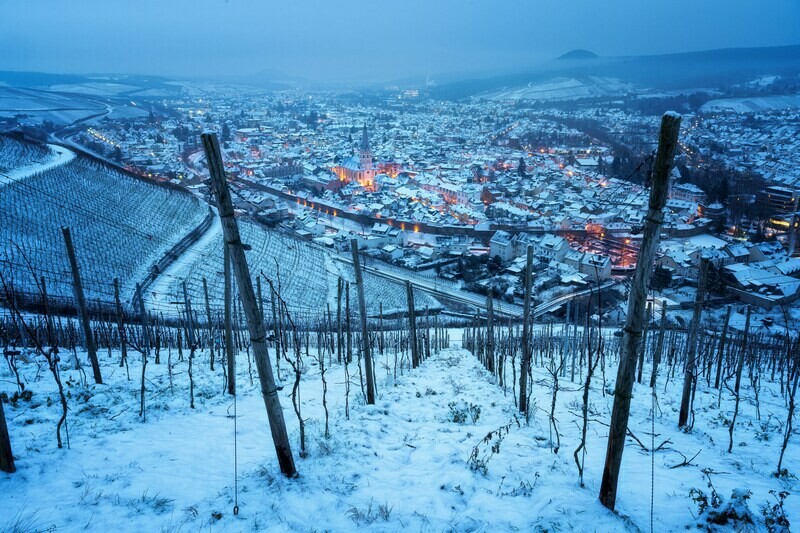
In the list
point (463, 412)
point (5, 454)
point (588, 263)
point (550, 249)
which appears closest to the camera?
point (5, 454)

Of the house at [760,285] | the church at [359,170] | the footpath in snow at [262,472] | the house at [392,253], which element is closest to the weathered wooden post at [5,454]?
the footpath in snow at [262,472]

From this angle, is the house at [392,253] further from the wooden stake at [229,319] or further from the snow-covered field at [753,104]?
the snow-covered field at [753,104]

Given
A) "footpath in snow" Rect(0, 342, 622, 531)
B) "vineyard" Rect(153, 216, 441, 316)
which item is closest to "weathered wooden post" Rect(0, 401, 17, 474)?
"footpath in snow" Rect(0, 342, 622, 531)

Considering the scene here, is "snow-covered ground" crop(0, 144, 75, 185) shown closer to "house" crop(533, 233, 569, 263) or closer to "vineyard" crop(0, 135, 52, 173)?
"vineyard" crop(0, 135, 52, 173)

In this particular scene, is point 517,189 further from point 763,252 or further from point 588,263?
point 763,252

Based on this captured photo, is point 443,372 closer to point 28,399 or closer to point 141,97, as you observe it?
point 28,399

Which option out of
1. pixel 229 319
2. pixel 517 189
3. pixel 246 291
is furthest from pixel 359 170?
pixel 246 291
